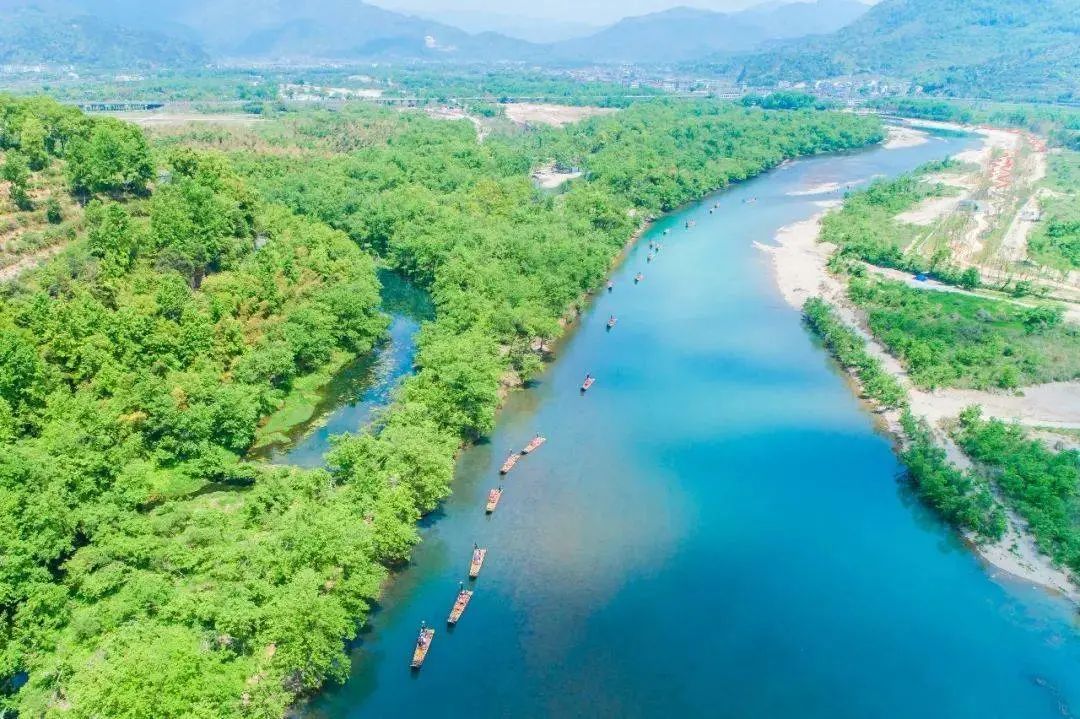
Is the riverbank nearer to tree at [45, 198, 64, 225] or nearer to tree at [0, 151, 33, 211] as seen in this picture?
tree at [45, 198, 64, 225]

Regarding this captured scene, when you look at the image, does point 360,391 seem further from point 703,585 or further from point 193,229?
point 703,585

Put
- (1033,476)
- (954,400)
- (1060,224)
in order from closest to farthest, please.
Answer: (1033,476)
(954,400)
(1060,224)

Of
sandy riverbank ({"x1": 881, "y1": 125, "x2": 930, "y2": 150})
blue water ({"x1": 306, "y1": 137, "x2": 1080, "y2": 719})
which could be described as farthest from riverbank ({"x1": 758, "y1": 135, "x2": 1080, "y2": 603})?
sandy riverbank ({"x1": 881, "y1": 125, "x2": 930, "y2": 150})

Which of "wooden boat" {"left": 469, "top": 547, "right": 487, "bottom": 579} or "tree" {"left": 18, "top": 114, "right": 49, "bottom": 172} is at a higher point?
"tree" {"left": 18, "top": 114, "right": 49, "bottom": 172}

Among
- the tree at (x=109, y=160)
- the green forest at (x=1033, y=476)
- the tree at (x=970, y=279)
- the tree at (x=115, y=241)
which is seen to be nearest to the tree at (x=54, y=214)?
the tree at (x=109, y=160)

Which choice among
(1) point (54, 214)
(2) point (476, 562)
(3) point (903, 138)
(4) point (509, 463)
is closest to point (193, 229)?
(1) point (54, 214)

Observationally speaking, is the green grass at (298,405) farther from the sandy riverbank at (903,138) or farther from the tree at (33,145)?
the sandy riverbank at (903,138)
